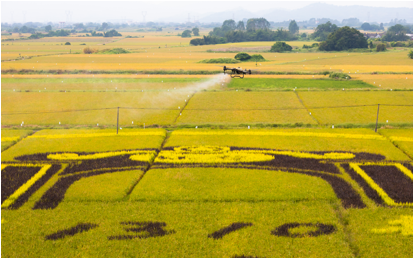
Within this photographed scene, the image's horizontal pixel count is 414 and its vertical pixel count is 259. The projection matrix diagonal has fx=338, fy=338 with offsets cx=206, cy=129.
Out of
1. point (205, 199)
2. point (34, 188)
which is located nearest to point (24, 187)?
point (34, 188)

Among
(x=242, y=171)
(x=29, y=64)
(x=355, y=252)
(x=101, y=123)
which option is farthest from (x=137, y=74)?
(x=355, y=252)

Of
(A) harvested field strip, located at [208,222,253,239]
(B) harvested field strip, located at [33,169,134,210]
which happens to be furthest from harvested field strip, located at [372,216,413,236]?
(B) harvested field strip, located at [33,169,134,210]

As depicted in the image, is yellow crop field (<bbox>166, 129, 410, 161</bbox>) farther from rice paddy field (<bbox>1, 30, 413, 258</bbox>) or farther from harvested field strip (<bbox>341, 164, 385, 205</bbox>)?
harvested field strip (<bbox>341, 164, 385, 205</bbox>)

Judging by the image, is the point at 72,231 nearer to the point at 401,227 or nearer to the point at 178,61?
the point at 401,227

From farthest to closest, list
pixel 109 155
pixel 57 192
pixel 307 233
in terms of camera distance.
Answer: pixel 109 155
pixel 57 192
pixel 307 233

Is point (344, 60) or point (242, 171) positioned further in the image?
point (344, 60)

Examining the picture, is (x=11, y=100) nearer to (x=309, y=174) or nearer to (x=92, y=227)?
(x=92, y=227)

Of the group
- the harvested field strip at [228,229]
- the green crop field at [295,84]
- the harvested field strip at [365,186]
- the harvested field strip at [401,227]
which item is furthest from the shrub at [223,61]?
the harvested field strip at [228,229]

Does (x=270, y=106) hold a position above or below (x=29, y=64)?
below
